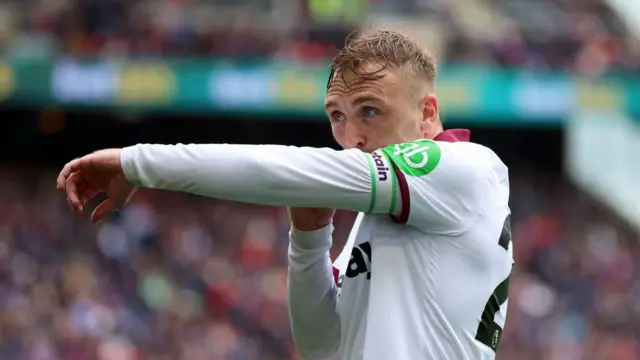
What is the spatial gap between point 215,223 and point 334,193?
12.9 m

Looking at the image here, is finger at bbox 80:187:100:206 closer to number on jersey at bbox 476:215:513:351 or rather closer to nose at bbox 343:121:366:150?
nose at bbox 343:121:366:150

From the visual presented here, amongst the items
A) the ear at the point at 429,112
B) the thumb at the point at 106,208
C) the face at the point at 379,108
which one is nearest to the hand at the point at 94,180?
the thumb at the point at 106,208

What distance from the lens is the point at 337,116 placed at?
9.29ft

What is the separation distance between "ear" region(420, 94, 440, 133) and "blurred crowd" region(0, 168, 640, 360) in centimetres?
914

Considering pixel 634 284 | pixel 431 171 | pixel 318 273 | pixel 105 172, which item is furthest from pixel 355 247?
pixel 634 284

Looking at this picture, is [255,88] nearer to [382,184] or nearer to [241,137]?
[241,137]

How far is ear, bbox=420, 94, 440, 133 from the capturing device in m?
2.81

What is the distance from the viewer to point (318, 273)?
118 inches

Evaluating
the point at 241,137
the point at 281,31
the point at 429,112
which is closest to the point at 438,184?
the point at 429,112

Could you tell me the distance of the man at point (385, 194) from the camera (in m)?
2.37

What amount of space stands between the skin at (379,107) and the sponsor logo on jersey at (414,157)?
13 centimetres

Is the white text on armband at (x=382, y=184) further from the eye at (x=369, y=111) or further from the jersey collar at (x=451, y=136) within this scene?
the jersey collar at (x=451, y=136)

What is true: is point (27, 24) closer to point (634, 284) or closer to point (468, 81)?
point (468, 81)

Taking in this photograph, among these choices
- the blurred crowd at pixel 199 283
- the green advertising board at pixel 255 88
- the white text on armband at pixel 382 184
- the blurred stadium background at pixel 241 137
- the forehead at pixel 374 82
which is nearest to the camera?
the white text on armband at pixel 382 184
